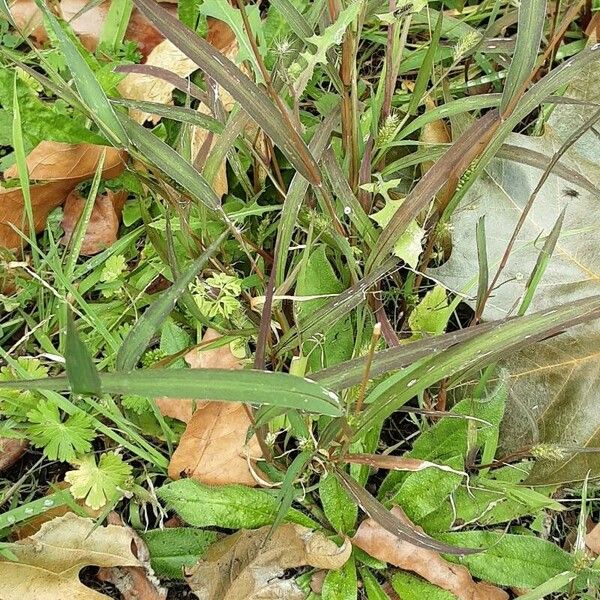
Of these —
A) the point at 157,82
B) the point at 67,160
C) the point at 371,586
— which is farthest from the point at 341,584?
the point at 157,82

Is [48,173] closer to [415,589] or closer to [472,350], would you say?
[472,350]

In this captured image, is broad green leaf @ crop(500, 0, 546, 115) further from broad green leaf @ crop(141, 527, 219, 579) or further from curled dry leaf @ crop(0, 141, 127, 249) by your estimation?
broad green leaf @ crop(141, 527, 219, 579)

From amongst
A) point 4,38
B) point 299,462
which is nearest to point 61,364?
point 299,462

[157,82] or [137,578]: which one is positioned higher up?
[157,82]

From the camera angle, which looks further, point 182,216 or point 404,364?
point 182,216

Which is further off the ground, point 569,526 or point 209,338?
point 209,338

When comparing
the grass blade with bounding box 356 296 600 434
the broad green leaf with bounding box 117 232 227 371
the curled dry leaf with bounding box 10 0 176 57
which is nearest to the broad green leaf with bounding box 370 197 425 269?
the grass blade with bounding box 356 296 600 434

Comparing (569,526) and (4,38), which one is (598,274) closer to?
(569,526)
